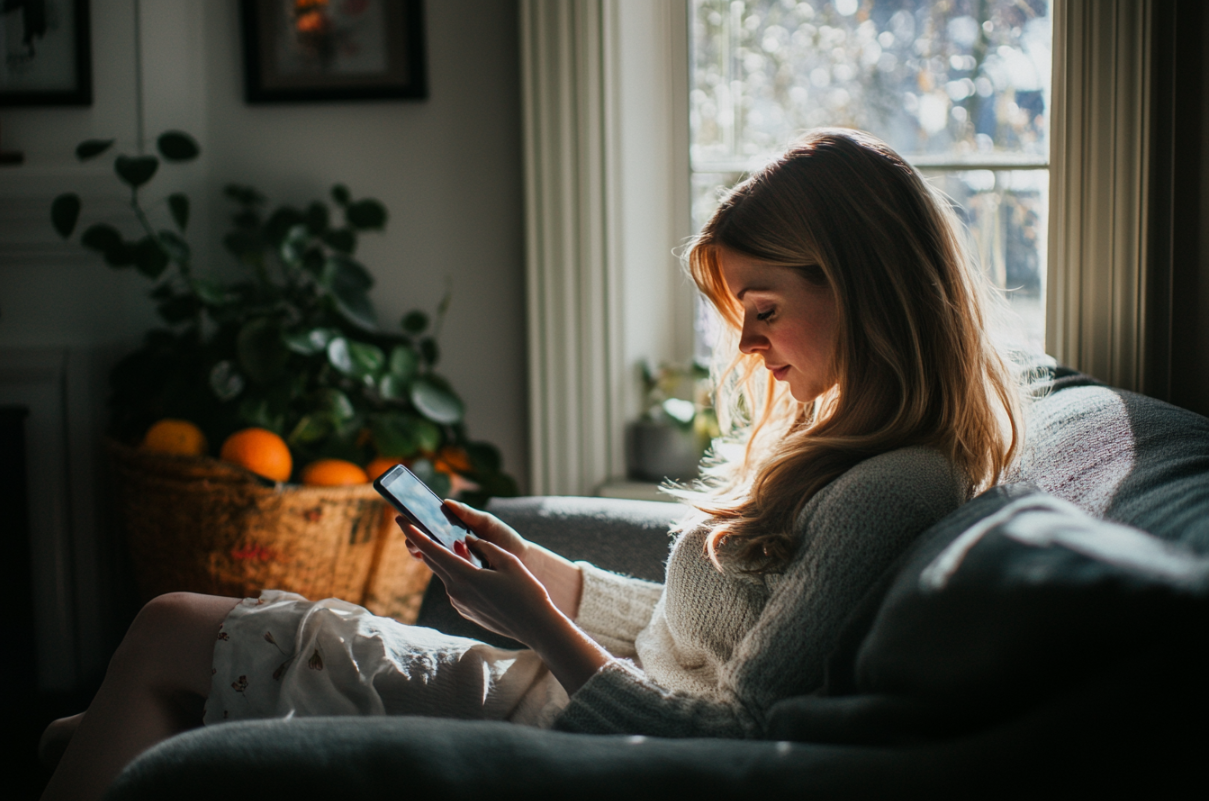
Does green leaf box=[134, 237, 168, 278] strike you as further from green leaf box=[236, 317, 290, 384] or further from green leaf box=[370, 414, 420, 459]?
green leaf box=[370, 414, 420, 459]

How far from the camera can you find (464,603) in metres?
0.98

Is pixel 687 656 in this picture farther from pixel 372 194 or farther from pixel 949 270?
pixel 372 194

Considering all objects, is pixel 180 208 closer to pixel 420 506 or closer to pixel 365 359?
pixel 365 359

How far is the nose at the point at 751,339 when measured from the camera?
1026 mm

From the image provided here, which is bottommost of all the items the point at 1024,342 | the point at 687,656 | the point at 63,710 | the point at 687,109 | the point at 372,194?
the point at 63,710

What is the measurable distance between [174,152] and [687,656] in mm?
1520

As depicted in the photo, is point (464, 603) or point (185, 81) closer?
point (464, 603)

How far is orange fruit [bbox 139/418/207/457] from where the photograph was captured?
1627mm

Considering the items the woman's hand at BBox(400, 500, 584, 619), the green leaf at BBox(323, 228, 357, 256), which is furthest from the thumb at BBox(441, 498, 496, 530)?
the green leaf at BBox(323, 228, 357, 256)

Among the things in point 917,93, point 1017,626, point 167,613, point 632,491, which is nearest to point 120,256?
point 167,613

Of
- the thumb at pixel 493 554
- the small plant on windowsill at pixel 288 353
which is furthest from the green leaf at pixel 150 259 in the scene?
the thumb at pixel 493 554

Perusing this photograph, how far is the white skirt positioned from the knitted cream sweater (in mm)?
132

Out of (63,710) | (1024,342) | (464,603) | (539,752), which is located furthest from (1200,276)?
(63,710)

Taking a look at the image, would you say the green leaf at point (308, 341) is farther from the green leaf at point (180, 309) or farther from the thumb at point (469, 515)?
the thumb at point (469, 515)
